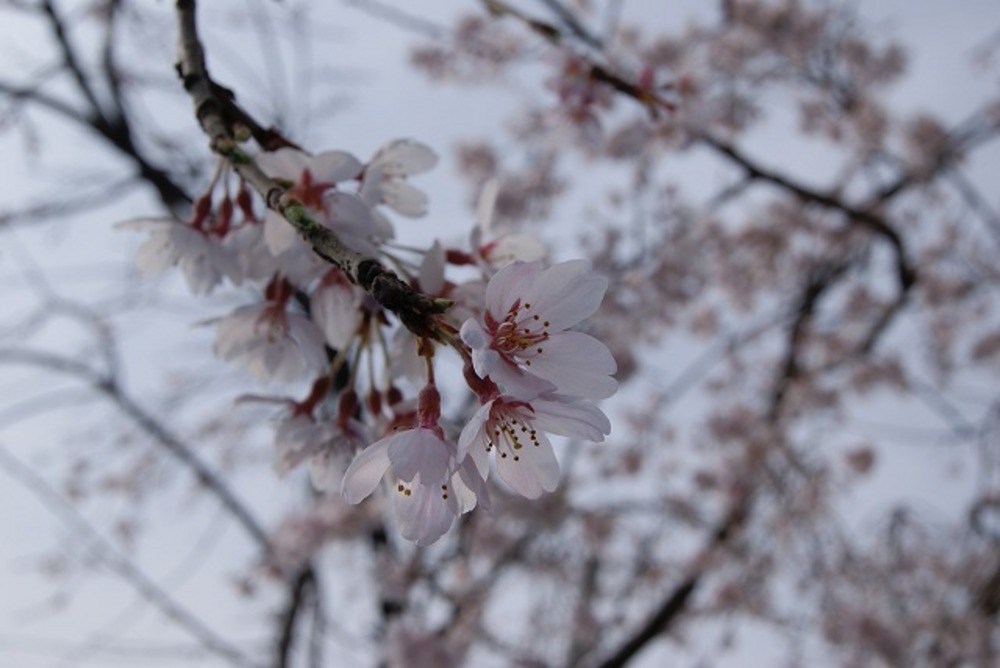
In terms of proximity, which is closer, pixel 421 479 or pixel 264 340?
pixel 421 479

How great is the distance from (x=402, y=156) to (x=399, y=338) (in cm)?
30

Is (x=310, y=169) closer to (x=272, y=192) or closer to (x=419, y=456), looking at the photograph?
(x=272, y=192)

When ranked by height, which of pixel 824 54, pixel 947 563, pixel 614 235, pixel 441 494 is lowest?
pixel 441 494

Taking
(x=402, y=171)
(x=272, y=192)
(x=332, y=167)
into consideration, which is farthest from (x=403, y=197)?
(x=272, y=192)

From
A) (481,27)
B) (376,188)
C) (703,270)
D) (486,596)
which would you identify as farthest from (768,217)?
(376,188)

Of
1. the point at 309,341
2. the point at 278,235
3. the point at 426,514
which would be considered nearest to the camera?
the point at 426,514

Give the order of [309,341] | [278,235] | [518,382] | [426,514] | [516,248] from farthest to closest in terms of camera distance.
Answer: [516,248]
[309,341]
[278,235]
[426,514]
[518,382]

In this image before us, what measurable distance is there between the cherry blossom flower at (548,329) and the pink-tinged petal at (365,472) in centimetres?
14

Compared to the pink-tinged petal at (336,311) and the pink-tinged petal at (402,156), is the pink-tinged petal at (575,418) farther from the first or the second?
the pink-tinged petal at (402,156)

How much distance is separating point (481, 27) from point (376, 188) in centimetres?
570

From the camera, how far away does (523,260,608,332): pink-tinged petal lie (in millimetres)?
694

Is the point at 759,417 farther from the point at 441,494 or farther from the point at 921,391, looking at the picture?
the point at 441,494

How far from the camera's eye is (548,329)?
692 mm

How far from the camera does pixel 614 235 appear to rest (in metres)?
5.15
